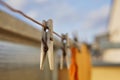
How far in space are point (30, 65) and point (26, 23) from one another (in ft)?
0.71

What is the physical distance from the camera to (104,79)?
177 cm

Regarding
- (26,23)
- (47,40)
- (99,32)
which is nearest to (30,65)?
(26,23)

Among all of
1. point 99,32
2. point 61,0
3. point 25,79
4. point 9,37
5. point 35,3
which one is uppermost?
point 99,32

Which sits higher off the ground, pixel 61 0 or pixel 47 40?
pixel 61 0

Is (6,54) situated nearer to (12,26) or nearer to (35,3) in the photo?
(12,26)

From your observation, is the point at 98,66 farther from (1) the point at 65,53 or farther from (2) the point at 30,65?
(1) the point at 65,53

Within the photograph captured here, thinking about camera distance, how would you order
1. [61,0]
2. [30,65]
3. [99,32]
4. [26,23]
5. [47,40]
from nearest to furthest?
[47,40] < [26,23] < [30,65] < [61,0] < [99,32]

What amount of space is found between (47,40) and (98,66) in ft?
4.30

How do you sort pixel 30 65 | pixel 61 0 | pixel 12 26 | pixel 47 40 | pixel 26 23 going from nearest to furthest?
pixel 47 40, pixel 12 26, pixel 26 23, pixel 30 65, pixel 61 0

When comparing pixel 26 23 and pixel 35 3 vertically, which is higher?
pixel 35 3

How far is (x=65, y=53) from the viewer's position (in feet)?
2.54

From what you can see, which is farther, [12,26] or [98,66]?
[98,66]

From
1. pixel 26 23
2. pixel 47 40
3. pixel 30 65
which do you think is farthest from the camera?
pixel 30 65

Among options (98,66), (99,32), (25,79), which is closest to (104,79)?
(98,66)
